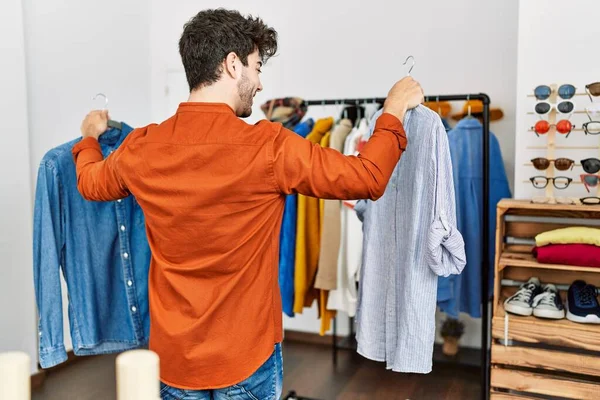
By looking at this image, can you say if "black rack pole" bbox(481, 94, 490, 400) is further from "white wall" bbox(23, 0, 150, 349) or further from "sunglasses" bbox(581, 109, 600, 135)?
"white wall" bbox(23, 0, 150, 349)

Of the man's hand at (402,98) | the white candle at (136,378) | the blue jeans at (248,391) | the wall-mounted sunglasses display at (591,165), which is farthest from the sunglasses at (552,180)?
the white candle at (136,378)

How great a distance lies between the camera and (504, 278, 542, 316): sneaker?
242cm

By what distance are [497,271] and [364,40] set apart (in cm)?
205

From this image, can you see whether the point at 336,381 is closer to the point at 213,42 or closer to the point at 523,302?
the point at 523,302

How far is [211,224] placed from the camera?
1486mm

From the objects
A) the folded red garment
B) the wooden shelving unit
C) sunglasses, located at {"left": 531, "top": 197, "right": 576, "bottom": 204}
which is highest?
sunglasses, located at {"left": 531, "top": 197, "right": 576, "bottom": 204}

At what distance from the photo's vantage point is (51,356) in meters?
2.15

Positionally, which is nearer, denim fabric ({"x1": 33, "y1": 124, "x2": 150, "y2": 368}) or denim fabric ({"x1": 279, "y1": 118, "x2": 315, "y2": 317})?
denim fabric ({"x1": 33, "y1": 124, "x2": 150, "y2": 368})

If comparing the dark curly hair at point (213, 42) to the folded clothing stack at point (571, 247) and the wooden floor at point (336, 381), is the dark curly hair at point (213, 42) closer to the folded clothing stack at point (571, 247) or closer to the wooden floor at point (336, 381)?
the folded clothing stack at point (571, 247)

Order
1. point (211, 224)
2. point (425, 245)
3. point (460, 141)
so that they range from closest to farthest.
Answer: point (211, 224)
point (425, 245)
point (460, 141)

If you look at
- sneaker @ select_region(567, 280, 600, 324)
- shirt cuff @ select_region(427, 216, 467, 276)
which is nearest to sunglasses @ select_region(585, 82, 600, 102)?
sneaker @ select_region(567, 280, 600, 324)

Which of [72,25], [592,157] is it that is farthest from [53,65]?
[592,157]

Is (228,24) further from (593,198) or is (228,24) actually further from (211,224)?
(593,198)

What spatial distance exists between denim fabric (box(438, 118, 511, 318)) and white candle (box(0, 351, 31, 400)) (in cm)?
285
